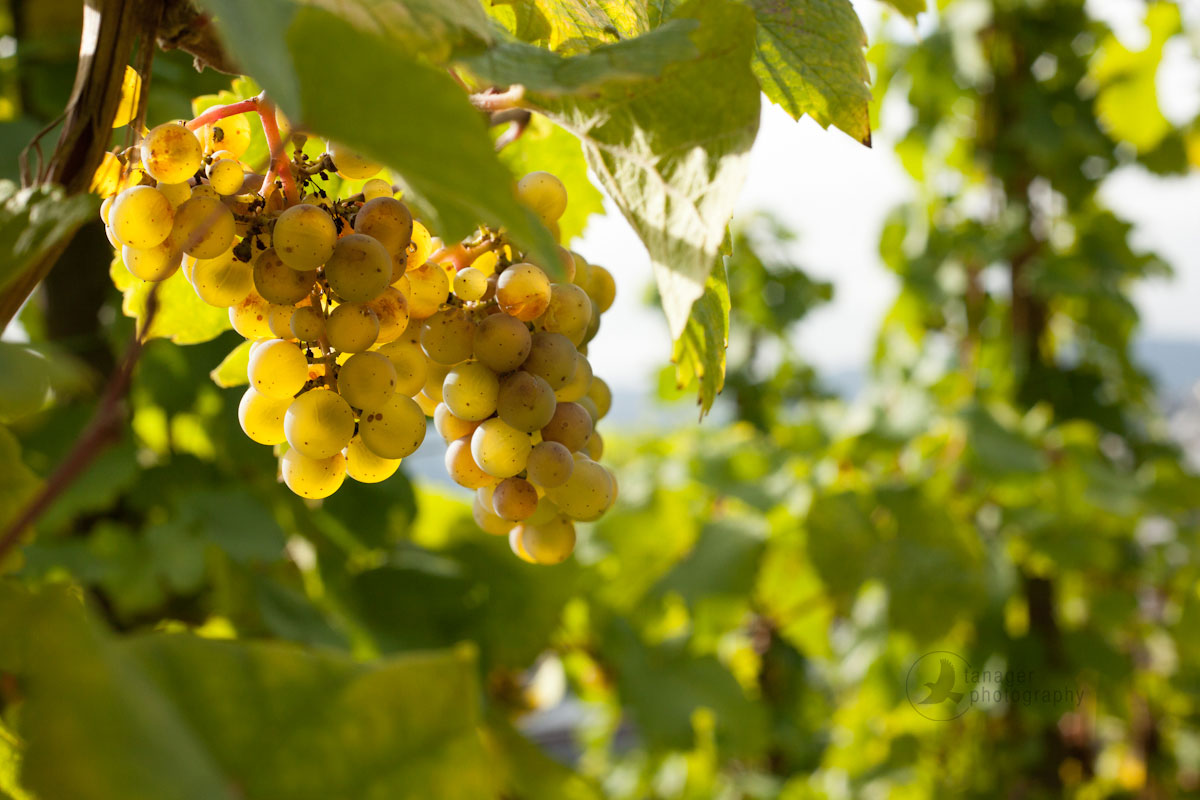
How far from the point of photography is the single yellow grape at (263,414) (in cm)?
22

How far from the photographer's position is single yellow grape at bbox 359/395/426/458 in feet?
0.70

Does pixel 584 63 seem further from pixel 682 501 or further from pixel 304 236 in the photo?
pixel 682 501

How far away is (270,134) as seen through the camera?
0.21m

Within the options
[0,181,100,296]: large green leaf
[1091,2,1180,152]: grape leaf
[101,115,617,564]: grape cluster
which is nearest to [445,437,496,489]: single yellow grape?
[101,115,617,564]: grape cluster

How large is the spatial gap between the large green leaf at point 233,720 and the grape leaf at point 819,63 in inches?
7.6

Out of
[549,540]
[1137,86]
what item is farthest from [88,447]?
[1137,86]

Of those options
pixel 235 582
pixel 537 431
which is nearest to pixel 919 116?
pixel 235 582

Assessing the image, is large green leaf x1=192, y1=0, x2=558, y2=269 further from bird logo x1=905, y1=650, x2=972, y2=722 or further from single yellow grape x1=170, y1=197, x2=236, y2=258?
bird logo x1=905, y1=650, x2=972, y2=722

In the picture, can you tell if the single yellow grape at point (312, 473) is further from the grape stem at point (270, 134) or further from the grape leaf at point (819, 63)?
the grape leaf at point (819, 63)

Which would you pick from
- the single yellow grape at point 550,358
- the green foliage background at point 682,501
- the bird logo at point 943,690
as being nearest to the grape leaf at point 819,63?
the green foliage background at point 682,501

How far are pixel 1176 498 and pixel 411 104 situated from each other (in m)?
1.46

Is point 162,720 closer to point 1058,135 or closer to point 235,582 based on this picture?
point 235,582

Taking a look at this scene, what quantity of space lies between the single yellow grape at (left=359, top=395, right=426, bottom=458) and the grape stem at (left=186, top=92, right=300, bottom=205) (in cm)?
5

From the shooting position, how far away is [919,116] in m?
1.58
